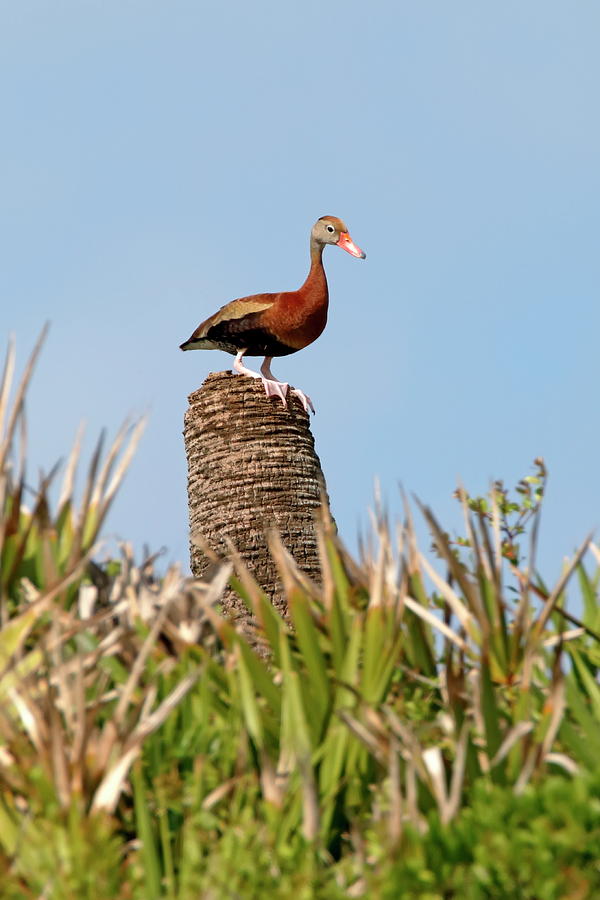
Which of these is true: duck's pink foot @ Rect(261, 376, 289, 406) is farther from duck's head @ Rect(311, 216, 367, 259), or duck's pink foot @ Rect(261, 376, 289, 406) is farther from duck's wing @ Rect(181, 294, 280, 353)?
duck's head @ Rect(311, 216, 367, 259)

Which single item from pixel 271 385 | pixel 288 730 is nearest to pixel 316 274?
pixel 271 385

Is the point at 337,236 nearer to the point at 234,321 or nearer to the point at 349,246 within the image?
the point at 349,246

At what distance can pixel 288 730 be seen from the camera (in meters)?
3.83

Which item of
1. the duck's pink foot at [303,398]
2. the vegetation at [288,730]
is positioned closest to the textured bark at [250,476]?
the duck's pink foot at [303,398]

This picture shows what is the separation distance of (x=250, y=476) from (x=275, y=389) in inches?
33.0

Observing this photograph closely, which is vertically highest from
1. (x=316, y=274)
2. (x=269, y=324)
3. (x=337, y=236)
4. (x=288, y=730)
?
(x=337, y=236)

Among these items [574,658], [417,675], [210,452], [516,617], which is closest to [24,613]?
[417,675]

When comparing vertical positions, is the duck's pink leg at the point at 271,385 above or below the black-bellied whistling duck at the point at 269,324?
below

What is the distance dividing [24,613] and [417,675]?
140cm

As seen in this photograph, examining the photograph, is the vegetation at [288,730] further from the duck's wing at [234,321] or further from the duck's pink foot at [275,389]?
the duck's wing at [234,321]

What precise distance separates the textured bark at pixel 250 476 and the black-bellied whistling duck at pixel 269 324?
521 mm

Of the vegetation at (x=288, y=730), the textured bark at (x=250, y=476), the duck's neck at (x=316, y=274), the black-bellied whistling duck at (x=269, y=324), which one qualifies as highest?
the duck's neck at (x=316, y=274)

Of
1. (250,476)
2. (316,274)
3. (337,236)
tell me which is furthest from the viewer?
(337,236)

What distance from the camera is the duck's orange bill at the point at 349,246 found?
12633 millimetres
